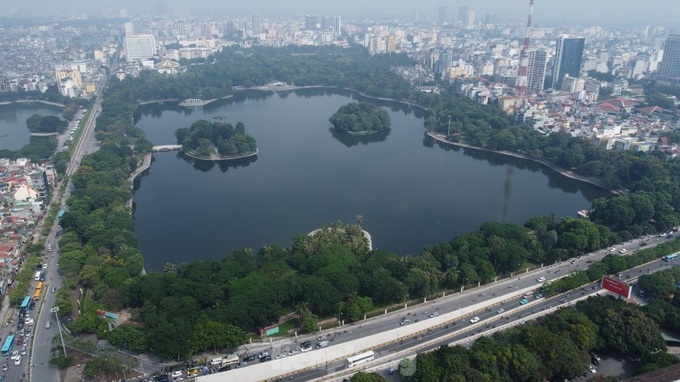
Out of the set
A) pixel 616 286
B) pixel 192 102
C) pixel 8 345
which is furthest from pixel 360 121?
pixel 8 345

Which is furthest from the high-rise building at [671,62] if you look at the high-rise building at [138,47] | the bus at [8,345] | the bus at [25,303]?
the high-rise building at [138,47]

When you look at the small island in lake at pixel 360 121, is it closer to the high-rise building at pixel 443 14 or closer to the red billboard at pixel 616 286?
the red billboard at pixel 616 286

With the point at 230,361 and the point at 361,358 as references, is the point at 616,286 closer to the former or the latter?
the point at 361,358

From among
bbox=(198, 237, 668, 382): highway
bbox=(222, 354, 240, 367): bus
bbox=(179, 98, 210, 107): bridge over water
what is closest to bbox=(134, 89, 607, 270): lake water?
bbox=(198, 237, 668, 382): highway

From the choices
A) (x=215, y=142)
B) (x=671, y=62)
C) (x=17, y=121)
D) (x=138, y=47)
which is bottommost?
(x=17, y=121)

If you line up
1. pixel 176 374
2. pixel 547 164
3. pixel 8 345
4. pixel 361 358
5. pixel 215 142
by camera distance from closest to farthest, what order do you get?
1. pixel 176 374
2. pixel 361 358
3. pixel 8 345
4. pixel 547 164
5. pixel 215 142
